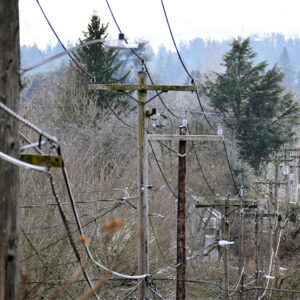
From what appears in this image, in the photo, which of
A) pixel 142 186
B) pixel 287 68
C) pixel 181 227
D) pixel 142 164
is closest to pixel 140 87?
pixel 142 164

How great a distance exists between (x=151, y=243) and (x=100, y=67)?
17957 mm

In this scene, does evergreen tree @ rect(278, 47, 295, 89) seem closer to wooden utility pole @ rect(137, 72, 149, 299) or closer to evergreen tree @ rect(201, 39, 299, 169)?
evergreen tree @ rect(201, 39, 299, 169)

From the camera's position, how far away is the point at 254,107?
141 ft

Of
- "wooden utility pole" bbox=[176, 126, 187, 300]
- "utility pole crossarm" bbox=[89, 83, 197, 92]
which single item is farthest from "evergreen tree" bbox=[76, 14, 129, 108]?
"utility pole crossarm" bbox=[89, 83, 197, 92]

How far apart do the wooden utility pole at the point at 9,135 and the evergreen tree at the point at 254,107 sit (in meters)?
37.9

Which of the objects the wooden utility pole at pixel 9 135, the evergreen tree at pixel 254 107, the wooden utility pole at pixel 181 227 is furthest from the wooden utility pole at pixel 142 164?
the evergreen tree at pixel 254 107

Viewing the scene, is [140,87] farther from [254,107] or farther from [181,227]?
[254,107]

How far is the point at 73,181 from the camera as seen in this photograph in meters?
19.4

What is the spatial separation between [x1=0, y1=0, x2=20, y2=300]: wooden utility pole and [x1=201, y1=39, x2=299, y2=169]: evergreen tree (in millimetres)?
37879

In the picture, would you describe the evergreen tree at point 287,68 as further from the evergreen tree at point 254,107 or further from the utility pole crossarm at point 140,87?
the utility pole crossarm at point 140,87

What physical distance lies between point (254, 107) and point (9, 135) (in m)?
39.7

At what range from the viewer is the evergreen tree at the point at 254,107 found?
138 ft

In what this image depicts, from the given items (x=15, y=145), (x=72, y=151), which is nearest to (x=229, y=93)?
(x=72, y=151)

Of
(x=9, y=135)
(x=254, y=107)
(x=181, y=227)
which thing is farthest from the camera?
(x=254, y=107)
